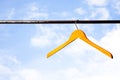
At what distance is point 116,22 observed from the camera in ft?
14.1

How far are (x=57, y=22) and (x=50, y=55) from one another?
1.51ft

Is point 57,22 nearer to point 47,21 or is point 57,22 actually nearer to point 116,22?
point 47,21

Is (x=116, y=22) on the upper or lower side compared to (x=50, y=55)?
upper

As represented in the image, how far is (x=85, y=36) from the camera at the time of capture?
4496 millimetres

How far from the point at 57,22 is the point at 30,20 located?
0.37 m

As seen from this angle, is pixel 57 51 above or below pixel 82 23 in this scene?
below

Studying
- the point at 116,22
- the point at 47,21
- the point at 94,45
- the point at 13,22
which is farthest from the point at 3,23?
the point at 116,22

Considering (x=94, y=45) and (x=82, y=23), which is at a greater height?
(x=82, y=23)

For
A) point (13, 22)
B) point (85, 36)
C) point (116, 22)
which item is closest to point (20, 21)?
point (13, 22)

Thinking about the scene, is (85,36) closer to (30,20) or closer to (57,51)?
(57,51)

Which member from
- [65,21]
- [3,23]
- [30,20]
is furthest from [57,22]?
[3,23]

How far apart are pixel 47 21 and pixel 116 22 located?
935mm

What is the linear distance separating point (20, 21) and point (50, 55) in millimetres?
618

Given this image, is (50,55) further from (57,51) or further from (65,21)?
(65,21)
